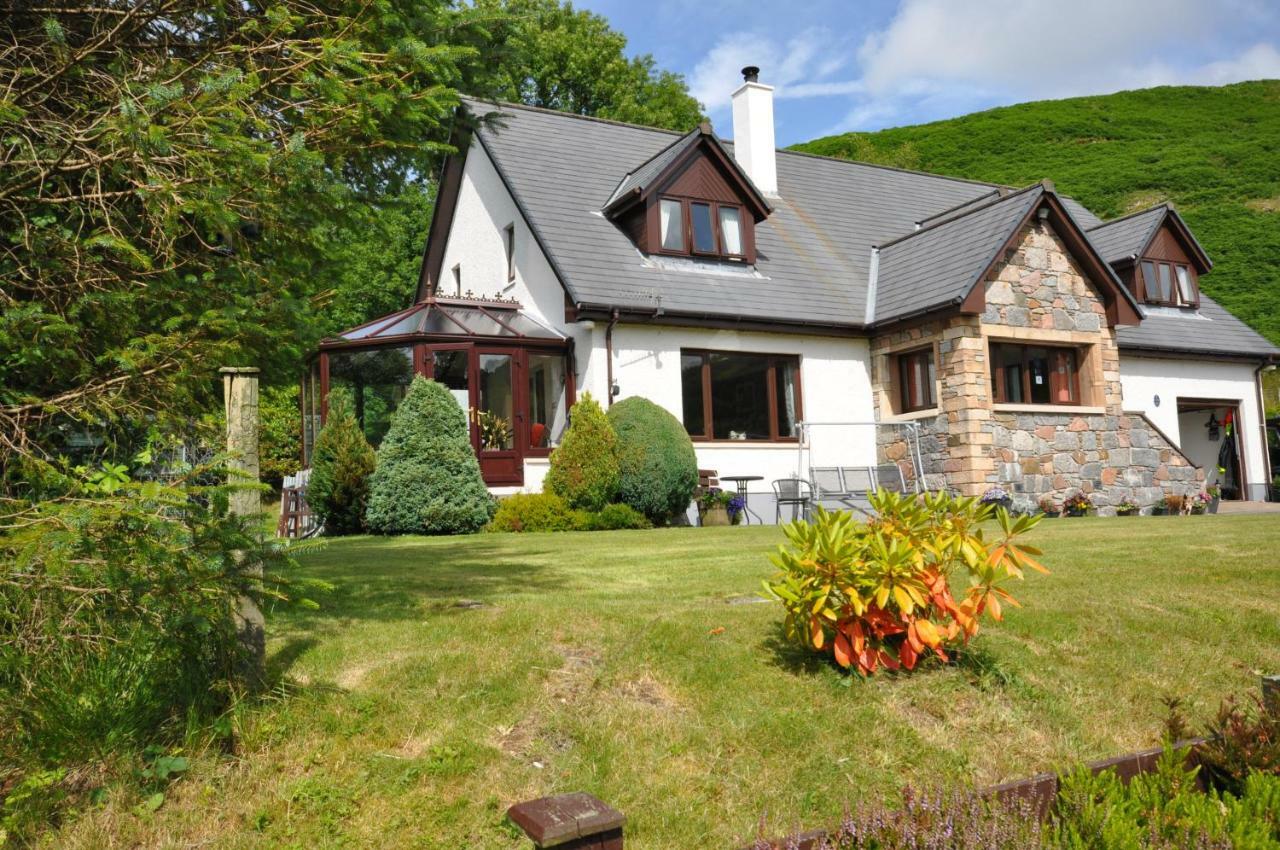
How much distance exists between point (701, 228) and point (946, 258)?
175 inches

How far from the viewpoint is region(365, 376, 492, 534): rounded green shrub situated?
14.4m

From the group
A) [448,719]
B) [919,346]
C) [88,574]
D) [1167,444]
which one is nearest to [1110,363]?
[1167,444]

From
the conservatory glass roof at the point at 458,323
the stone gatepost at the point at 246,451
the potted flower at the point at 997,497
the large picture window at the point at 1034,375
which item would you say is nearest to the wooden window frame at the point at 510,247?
the conservatory glass roof at the point at 458,323

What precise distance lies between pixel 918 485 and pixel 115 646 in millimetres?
14808

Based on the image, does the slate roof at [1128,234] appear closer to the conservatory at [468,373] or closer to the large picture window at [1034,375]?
the large picture window at [1034,375]

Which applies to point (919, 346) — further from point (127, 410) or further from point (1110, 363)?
point (127, 410)

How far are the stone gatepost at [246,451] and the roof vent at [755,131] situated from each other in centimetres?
1787

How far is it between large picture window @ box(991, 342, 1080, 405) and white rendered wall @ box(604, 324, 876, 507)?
2380 millimetres

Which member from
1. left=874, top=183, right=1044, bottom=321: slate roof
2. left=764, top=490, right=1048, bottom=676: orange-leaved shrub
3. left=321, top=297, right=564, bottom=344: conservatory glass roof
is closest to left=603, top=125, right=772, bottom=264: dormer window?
left=321, top=297, right=564, bottom=344: conservatory glass roof

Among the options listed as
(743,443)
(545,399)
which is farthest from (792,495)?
(545,399)

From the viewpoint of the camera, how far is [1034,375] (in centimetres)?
1797

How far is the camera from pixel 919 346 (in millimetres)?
17656

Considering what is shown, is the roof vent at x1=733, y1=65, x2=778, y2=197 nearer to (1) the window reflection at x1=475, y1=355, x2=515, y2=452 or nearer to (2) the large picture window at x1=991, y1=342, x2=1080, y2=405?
(2) the large picture window at x1=991, y1=342, x2=1080, y2=405

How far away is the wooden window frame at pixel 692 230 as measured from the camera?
17.8 meters
